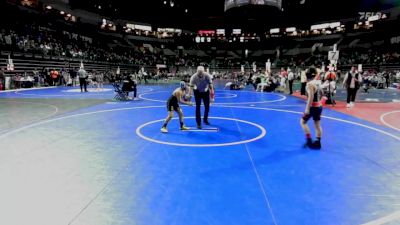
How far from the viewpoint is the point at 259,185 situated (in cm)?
473

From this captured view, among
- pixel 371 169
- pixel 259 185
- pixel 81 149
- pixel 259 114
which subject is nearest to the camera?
pixel 259 185

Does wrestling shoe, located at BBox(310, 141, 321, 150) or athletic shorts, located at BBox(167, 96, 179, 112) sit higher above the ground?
athletic shorts, located at BBox(167, 96, 179, 112)

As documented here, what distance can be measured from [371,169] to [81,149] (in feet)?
19.1

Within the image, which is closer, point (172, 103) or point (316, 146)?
point (316, 146)

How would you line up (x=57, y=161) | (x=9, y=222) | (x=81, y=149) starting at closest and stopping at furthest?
1. (x=9, y=222)
2. (x=57, y=161)
3. (x=81, y=149)

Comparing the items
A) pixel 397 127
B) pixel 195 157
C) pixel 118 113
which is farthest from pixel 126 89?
pixel 397 127

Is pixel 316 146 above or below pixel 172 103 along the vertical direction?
below

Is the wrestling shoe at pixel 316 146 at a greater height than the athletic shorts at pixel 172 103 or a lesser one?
lesser

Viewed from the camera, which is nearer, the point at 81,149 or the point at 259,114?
the point at 81,149

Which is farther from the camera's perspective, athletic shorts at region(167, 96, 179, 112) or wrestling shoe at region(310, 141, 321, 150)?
athletic shorts at region(167, 96, 179, 112)

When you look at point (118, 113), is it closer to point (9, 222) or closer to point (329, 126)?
point (329, 126)

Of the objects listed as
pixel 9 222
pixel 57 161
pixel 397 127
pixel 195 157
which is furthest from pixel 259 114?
pixel 9 222

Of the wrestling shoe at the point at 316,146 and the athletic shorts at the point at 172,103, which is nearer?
the wrestling shoe at the point at 316,146

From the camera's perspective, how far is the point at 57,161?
595cm
